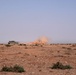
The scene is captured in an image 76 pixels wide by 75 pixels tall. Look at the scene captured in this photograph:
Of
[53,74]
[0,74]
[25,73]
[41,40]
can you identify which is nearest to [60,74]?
[53,74]

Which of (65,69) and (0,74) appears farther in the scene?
(65,69)

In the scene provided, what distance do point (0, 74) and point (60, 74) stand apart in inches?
168

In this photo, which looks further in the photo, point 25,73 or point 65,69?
point 65,69

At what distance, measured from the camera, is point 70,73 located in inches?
896

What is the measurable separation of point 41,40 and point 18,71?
3148 inches

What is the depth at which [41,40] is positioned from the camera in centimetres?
10356

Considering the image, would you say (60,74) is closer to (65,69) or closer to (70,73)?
(70,73)

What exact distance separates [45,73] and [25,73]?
148 cm

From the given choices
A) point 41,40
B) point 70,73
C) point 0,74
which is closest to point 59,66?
point 70,73

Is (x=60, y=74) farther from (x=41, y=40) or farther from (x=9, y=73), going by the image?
(x=41, y=40)

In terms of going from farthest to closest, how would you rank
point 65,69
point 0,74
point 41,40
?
1. point 41,40
2. point 65,69
3. point 0,74

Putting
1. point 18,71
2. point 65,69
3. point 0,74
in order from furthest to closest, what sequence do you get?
1. point 65,69
2. point 18,71
3. point 0,74

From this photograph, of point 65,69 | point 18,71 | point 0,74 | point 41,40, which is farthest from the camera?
point 41,40

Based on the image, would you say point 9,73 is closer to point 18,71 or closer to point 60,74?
point 18,71
